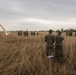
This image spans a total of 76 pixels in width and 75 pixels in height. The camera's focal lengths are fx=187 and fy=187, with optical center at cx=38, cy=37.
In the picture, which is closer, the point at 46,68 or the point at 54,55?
the point at 46,68

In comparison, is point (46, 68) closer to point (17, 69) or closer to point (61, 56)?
point (17, 69)

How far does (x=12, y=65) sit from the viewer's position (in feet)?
27.5

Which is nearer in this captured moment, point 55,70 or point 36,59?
point 55,70

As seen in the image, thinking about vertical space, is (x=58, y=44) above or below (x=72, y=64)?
above

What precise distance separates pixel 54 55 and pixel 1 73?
3.49 m

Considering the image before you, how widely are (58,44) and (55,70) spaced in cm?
199

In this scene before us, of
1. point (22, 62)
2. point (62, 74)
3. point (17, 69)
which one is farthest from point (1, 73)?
point (62, 74)

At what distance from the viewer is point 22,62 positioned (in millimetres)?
8578

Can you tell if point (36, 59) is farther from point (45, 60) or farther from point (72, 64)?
point (72, 64)

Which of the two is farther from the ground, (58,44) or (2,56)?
(58,44)

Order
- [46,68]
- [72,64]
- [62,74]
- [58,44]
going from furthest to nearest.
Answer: [58,44], [72,64], [46,68], [62,74]

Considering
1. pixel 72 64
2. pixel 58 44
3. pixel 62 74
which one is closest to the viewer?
pixel 62 74

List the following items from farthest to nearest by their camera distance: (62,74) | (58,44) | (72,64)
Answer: (58,44) → (72,64) → (62,74)

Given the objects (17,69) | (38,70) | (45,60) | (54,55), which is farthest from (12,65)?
(54,55)
